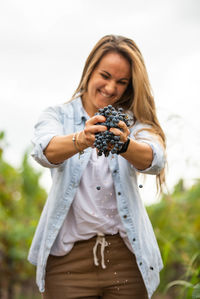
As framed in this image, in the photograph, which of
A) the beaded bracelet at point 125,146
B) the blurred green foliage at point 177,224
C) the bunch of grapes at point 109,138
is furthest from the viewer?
the blurred green foliage at point 177,224

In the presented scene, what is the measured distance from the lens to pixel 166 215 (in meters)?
5.59

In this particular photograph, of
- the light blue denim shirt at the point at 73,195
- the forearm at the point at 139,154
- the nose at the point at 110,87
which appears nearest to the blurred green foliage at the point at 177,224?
the light blue denim shirt at the point at 73,195

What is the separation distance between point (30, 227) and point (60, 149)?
3864mm

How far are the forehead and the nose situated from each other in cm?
7

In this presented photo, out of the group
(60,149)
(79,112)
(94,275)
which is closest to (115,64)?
(79,112)

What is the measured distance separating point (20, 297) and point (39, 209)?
2707mm

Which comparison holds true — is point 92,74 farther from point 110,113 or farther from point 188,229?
point 188,229

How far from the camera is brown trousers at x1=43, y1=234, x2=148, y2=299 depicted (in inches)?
79.0

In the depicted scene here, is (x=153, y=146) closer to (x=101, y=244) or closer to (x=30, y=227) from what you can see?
(x=101, y=244)

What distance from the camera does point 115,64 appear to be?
218 cm

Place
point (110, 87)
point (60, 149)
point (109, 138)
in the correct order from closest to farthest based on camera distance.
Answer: point (109, 138)
point (60, 149)
point (110, 87)

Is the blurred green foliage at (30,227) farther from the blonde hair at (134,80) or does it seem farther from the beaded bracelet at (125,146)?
the beaded bracelet at (125,146)

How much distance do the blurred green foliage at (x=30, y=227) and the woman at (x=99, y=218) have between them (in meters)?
1.98

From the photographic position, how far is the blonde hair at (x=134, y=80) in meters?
2.21
